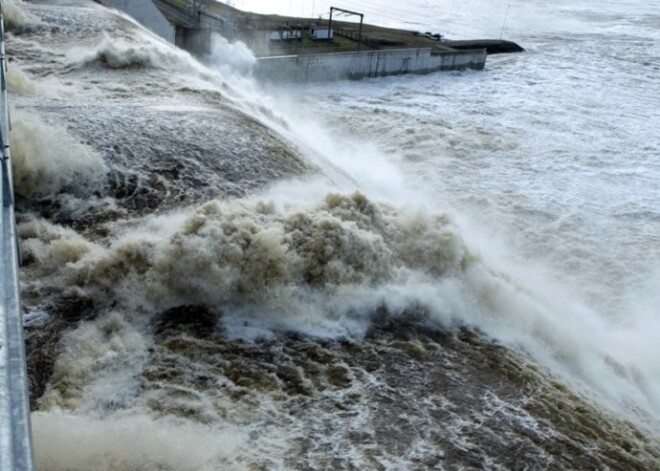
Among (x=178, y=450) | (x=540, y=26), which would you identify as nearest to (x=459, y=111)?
(x=178, y=450)

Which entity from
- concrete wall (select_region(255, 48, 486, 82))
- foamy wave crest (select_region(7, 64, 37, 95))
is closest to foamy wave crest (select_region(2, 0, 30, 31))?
foamy wave crest (select_region(7, 64, 37, 95))

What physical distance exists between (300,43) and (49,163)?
1505cm

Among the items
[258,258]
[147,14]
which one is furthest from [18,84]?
[147,14]

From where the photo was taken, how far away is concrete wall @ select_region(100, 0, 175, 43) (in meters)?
16.5

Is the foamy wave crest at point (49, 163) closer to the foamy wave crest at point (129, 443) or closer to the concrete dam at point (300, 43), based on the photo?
the foamy wave crest at point (129, 443)

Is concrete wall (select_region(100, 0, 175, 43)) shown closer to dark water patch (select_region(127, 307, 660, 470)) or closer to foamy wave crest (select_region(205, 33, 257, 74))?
foamy wave crest (select_region(205, 33, 257, 74))

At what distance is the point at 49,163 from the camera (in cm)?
720

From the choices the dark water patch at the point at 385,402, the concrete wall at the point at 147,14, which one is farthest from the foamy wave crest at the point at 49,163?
the concrete wall at the point at 147,14

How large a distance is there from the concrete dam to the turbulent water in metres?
4.63

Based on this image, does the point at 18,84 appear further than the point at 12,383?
Yes

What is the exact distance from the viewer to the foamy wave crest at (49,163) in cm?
707

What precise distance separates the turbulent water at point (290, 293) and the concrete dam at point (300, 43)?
15.2ft

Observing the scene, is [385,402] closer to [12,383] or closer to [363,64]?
[12,383]

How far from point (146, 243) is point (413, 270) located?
110 inches
